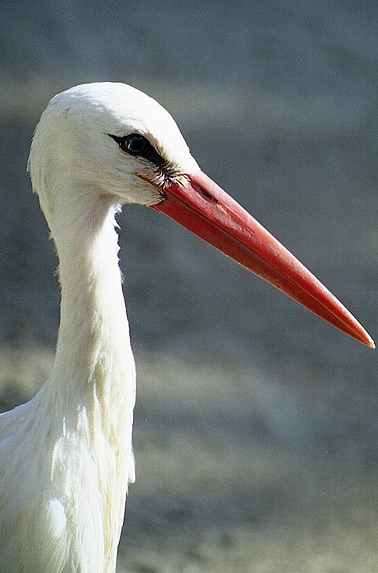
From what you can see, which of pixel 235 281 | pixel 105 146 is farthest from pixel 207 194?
pixel 235 281

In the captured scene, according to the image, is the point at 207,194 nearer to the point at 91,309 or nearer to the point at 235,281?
the point at 91,309

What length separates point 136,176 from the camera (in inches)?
39.6

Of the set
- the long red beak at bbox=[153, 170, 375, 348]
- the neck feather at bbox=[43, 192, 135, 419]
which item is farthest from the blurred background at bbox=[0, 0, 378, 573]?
the long red beak at bbox=[153, 170, 375, 348]

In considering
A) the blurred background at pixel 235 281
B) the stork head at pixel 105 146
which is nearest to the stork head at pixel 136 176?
the stork head at pixel 105 146

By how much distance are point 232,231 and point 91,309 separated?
225mm

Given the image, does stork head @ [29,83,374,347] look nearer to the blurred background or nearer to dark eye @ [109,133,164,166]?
dark eye @ [109,133,164,166]

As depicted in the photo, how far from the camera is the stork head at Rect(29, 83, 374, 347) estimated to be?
952mm

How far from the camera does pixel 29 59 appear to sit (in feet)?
9.31

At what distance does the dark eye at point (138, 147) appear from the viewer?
970mm

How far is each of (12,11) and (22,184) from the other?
872 millimetres

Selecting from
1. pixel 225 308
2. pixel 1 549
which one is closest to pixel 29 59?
pixel 225 308

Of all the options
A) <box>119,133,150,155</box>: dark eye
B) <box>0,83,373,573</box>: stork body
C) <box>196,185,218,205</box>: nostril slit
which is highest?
<box>196,185,218,205</box>: nostril slit

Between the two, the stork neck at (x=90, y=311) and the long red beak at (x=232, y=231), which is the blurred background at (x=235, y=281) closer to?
the stork neck at (x=90, y=311)

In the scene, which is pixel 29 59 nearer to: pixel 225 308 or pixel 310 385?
pixel 225 308
